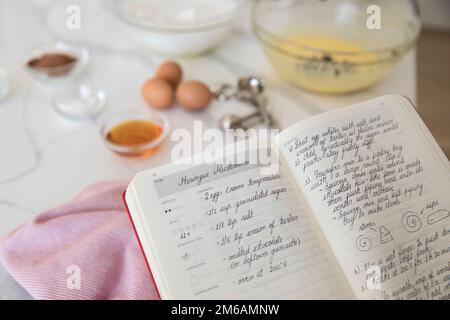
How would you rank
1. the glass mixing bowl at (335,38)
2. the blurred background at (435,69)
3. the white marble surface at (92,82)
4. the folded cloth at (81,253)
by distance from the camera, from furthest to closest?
the blurred background at (435,69) < the glass mixing bowl at (335,38) < the white marble surface at (92,82) < the folded cloth at (81,253)

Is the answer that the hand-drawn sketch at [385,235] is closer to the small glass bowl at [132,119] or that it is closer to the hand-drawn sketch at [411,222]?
the hand-drawn sketch at [411,222]

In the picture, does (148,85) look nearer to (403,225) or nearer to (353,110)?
(353,110)

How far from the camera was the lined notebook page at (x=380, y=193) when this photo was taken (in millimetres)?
562

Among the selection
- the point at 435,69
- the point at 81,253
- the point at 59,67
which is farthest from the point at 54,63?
the point at 435,69

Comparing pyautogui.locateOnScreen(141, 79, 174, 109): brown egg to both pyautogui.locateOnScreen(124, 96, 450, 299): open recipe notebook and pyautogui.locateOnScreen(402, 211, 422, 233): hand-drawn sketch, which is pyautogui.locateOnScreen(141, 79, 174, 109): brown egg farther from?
pyautogui.locateOnScreen(402, 211, 422, 233): hand-drawn sketch

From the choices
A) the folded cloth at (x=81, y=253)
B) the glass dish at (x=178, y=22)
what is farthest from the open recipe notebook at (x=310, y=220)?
the glass dish at (x=178, y=22)

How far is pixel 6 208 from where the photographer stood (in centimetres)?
81

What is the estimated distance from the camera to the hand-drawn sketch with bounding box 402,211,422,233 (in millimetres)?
586

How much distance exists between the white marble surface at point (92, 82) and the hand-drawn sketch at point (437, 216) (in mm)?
431

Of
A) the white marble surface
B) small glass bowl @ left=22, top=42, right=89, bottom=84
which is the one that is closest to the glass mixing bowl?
the white marble surface

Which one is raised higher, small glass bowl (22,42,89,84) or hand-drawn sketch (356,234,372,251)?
small glass bowl (22,42,89,84)

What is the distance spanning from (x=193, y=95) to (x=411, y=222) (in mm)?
525

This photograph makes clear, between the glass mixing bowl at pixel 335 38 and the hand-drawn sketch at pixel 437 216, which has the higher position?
the glass mixing bowl at pixel 335 38

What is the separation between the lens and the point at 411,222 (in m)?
0.59
